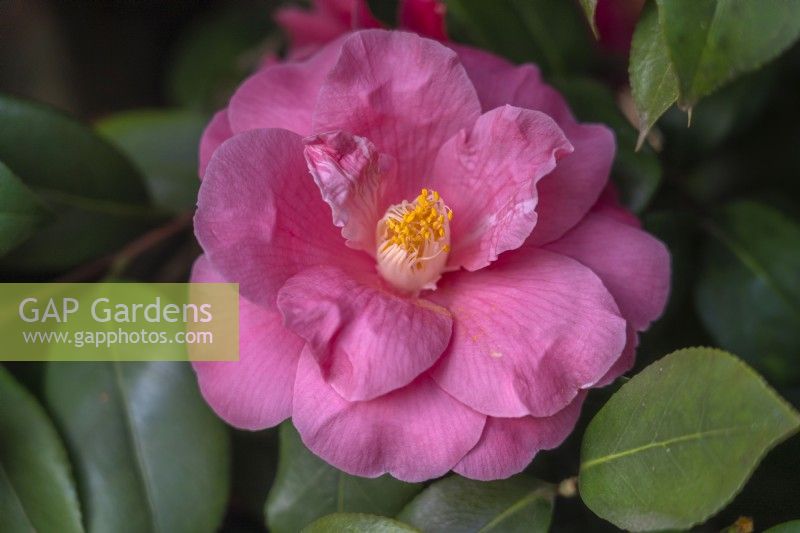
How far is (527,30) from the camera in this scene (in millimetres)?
923

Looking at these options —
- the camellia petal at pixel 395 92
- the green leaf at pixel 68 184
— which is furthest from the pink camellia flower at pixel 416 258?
the green leaf at pixel 68 184

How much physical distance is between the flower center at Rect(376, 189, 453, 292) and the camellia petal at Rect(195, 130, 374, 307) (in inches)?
2.5

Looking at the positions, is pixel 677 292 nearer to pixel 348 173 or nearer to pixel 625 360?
pixel 625 360

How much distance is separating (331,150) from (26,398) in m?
0.35

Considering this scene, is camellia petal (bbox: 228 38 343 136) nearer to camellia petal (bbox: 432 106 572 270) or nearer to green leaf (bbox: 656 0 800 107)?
camellia petal (bbox: 432 106 572 270)

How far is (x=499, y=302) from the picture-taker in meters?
0.66

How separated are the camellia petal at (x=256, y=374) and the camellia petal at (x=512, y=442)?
0.14m

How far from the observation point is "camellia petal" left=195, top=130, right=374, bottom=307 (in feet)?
1.98

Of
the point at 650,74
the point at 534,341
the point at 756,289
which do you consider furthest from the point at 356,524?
the point at 756,289

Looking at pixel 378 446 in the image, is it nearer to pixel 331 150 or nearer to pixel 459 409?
pixel 459 409

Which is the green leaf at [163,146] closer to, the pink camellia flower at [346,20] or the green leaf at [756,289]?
the pink camellia flower at [346,20]

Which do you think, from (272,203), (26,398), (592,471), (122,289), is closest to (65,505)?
(26,398)

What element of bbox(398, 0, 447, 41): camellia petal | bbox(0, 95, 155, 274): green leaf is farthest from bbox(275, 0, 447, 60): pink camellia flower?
bbox(0, 95, 155, 274): green leaf

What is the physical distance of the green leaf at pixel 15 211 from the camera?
69cm
